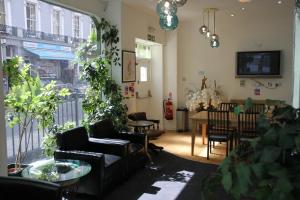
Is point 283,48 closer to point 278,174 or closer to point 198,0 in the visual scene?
point 198,0

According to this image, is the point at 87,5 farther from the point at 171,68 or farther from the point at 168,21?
the point at 171,68

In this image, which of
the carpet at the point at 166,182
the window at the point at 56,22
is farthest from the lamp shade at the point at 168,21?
the carpet at the point at 166,182

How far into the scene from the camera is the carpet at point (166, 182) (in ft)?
12.5

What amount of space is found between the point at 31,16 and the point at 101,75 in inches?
59.9

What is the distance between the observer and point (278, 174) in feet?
2.94

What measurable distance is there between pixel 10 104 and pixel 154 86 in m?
5.08

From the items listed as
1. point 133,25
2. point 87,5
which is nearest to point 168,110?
point 133,25

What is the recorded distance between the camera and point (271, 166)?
0.93 metres

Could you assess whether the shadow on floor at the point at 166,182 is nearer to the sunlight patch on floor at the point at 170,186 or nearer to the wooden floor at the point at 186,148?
the sunlight patch on floor at the point at 170,186

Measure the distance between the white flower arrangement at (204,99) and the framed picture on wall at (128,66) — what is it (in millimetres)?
1972

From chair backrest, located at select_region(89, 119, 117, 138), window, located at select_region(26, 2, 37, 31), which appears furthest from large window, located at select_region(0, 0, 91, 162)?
chair backrest, located at select_region(89, 119, 117, 138)

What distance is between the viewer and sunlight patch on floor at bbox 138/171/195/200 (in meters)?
3.78

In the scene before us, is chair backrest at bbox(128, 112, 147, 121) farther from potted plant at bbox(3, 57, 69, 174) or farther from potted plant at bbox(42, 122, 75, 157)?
potted plant at bbox(3, 57, 69, 174)

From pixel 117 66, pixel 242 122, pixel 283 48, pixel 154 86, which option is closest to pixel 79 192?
pixel 117 66
